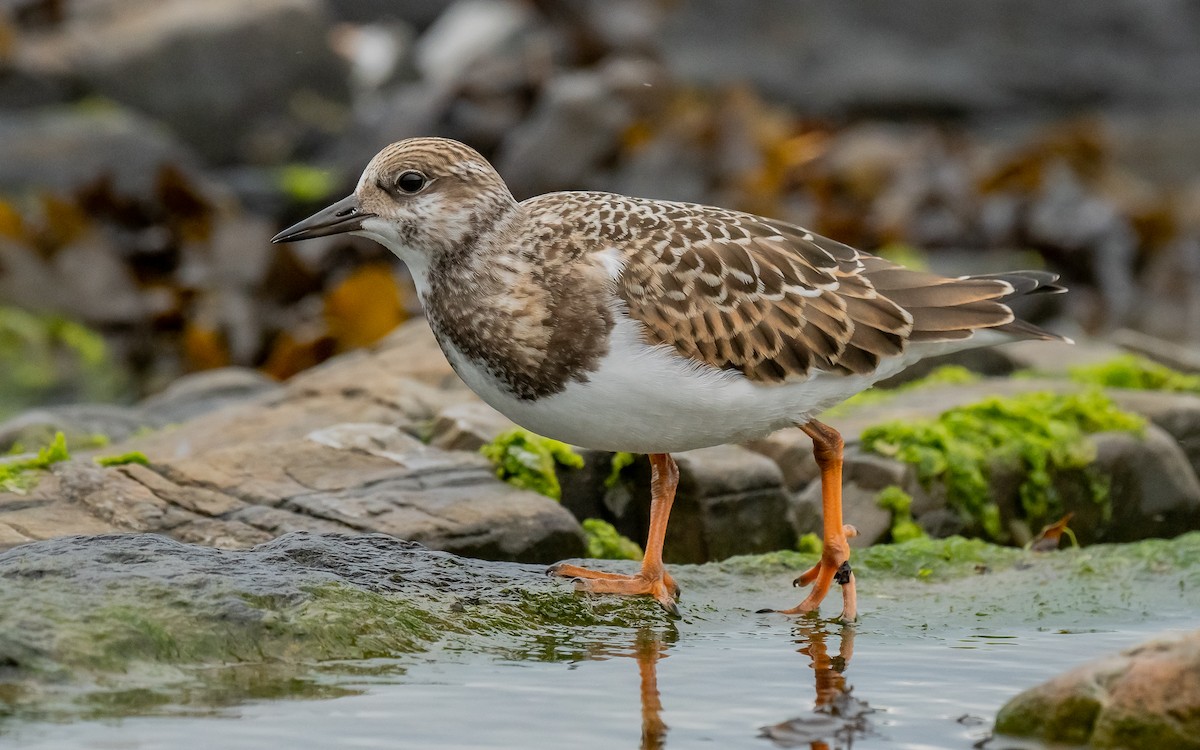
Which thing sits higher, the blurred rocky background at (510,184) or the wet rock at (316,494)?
the blurred rocky background at (510,184)

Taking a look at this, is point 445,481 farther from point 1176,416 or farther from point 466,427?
point 1176,416

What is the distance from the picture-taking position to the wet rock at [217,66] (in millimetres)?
15094

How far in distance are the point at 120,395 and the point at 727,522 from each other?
5.57 metres

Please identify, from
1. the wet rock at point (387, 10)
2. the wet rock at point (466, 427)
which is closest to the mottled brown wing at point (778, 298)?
the wet rock at point (466, 427)

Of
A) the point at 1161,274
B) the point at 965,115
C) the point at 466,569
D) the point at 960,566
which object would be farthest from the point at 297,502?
the point at 965,115

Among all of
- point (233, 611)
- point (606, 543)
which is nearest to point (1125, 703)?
point (233, 611)

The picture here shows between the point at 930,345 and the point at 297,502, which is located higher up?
the point at 930,345

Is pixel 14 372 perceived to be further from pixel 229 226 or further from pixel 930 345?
pixel 930 345

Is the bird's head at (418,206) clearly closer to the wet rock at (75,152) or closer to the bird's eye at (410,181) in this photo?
the bird's eye at (410,181)

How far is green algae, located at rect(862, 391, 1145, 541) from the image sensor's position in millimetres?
6520

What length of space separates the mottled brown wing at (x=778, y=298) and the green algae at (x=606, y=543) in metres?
1.19

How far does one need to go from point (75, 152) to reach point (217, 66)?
234 centimetres

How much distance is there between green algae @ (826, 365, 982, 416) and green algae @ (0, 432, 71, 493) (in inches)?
133

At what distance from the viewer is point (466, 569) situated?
5.01m
